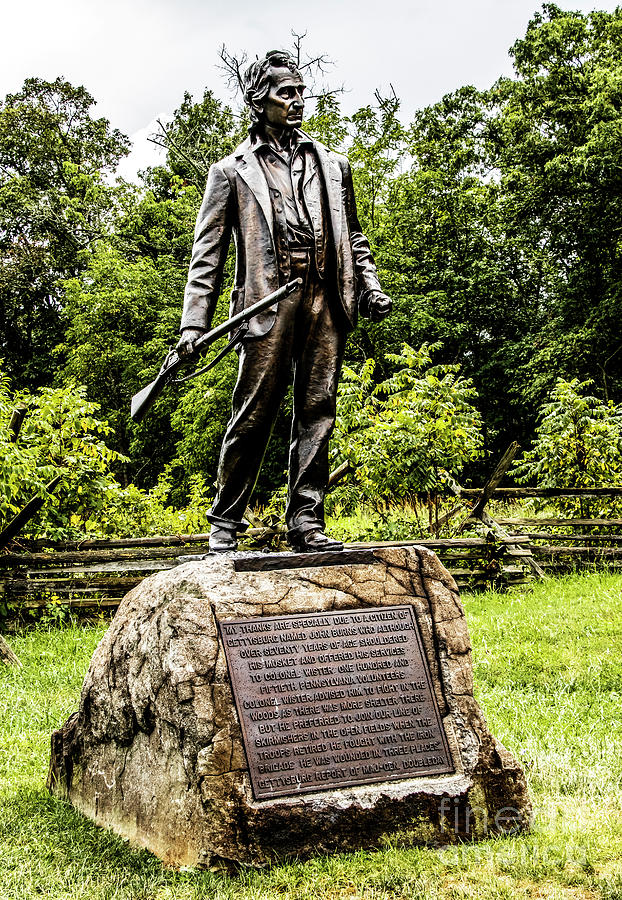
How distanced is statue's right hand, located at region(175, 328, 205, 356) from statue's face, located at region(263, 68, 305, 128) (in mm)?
1132

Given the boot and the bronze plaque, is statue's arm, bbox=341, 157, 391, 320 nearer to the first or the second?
the boot

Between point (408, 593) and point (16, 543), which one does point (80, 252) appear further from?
point (408, 593)

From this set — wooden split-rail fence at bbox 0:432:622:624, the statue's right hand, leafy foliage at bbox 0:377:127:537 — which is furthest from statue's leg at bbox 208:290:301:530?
leafy foliage at bbox 0:377:127:537

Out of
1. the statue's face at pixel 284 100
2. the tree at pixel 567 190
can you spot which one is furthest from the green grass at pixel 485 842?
the tree at pixel 567 190

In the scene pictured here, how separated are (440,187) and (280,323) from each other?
20496mm

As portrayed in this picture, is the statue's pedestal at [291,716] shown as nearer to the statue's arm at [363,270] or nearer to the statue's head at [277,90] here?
the statue's arm at [363,270]

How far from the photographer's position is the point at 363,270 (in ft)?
15.8

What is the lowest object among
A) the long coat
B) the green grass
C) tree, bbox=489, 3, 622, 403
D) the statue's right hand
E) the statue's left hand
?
the green grass

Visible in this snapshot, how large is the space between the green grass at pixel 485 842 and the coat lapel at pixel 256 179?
2.81 m

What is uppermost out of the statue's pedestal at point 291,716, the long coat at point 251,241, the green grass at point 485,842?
the long coat at point 251,241

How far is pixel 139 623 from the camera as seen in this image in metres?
4.06

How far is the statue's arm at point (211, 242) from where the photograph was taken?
456cm

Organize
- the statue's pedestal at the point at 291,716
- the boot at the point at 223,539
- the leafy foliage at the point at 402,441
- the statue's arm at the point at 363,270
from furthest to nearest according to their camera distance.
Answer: the leafy foliage at the point at 402,441, the statue's arm at the point at 363,270, the boot at the point at 223,539, the statue's pedestal at the point at 291,716

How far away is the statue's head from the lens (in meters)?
4.55
